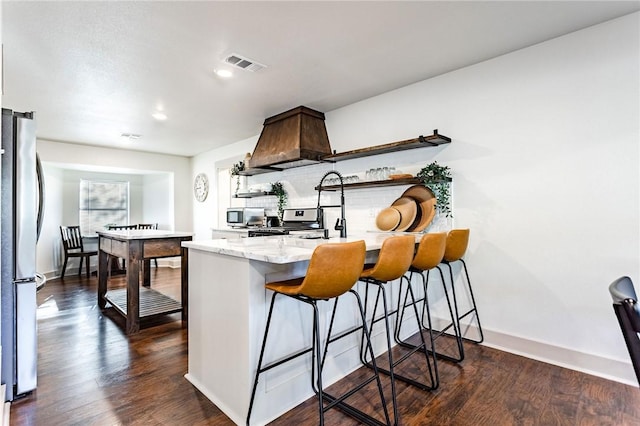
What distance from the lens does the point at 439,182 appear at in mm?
2951

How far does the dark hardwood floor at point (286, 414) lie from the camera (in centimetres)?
176

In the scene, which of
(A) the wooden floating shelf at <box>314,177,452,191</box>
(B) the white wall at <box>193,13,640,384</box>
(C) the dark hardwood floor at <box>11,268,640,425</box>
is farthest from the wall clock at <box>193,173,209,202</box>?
(B) the white wall at <box>193,13,640,384</box>

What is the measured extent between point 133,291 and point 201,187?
149 inches

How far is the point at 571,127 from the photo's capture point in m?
2.38

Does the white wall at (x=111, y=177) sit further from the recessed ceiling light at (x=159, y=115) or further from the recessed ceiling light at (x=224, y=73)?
the recessed ceiling light at (x=224, y=73)

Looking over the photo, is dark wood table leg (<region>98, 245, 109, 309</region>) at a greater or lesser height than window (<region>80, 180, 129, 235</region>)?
lesser

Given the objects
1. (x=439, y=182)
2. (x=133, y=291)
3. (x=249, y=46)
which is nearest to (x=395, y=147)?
(x=439, y=182)

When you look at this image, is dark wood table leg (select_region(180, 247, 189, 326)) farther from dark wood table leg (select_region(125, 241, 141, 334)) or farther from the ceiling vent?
the ceiling vent

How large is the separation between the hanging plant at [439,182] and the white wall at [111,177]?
18.0 ft

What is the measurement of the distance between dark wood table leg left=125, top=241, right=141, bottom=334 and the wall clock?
134 inches

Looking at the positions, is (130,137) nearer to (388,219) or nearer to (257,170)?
(257,170)

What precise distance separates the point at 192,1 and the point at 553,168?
2.78m

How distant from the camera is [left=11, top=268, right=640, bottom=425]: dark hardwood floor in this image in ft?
5.78

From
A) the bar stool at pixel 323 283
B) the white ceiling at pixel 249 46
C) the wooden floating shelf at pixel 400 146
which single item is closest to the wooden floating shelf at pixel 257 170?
the white ceiling at pixel 249 46
